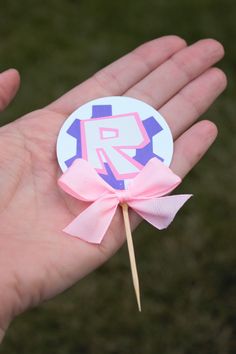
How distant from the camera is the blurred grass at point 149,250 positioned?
5.29 feet

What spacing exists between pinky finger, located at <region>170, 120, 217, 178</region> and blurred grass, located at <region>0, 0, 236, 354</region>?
0.48 m

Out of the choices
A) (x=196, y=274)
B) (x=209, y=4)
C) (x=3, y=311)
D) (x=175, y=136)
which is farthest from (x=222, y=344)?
(x=209, y=4)

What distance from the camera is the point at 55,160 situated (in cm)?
134

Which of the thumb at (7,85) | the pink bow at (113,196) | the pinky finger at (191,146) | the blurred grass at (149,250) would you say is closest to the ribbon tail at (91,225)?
the pink bow at (113,196)

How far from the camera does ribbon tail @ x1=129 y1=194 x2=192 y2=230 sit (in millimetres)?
1216

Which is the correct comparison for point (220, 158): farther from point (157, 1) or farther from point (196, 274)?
point (157, 1)

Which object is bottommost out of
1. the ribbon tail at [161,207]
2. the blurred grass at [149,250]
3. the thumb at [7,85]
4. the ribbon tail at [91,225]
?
the blurred grass at [149,250]

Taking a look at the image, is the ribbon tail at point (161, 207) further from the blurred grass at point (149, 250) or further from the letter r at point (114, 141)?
the blurred grass at point (149, 250)

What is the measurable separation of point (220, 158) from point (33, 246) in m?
1.02

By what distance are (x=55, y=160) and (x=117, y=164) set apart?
16 cm

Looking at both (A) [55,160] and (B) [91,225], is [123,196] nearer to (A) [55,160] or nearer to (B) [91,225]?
(B) [91,225]

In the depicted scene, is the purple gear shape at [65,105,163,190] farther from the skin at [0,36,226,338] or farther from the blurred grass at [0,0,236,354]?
the blurred grass at [0,0,236,354]

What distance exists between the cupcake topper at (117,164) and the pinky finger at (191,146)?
0.03m

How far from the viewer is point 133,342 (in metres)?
1.60
